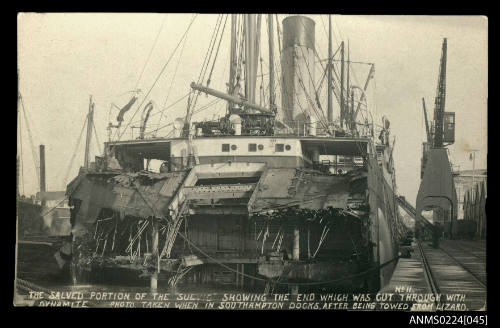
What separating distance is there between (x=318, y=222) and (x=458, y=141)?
4.15 m

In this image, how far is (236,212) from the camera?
14172 mm

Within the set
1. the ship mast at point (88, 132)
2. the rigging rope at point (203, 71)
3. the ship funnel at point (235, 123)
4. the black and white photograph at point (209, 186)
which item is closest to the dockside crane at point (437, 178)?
the black and white photograph at point (209, 186)

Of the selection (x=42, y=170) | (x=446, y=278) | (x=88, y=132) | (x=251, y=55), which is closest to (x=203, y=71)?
(x=251, y=55)

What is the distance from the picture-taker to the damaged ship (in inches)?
517

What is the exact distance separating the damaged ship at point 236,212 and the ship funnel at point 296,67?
14.3 ft

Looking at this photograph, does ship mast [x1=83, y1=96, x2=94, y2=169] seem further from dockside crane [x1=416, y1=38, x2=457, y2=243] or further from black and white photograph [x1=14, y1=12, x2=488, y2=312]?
dockside crane [x1=416, y1=38, x2=457, y2=243]

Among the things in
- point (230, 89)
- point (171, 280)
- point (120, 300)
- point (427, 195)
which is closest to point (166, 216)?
point (171, 280)

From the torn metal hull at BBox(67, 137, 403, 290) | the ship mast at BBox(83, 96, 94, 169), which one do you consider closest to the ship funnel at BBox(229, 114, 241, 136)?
the torn metal hull at BBox(67, 137, 403, 290)

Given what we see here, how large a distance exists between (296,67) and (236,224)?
10011mm

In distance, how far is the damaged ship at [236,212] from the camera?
13141 mm

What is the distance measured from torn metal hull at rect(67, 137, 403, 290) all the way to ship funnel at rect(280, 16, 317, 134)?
7071 millimetres

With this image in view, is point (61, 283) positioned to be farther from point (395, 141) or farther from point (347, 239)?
point (395, 141)

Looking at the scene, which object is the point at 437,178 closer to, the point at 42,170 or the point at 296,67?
the point at 296,67

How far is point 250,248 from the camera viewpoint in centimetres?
1438
